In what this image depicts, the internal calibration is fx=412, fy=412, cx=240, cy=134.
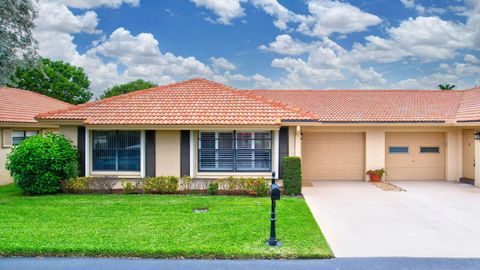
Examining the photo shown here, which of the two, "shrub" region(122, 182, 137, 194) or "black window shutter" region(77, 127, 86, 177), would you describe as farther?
"black window shutter" region(77, 127, 86, 177)

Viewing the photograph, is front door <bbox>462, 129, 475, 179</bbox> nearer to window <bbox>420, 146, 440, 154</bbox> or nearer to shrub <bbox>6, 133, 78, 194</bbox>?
window <bbox>420, 146, 440, 154</bbox>

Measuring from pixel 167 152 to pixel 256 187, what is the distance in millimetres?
3581

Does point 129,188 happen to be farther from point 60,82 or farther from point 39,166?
point 60,82

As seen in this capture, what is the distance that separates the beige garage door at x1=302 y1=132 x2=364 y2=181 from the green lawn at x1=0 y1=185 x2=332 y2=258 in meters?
5.45

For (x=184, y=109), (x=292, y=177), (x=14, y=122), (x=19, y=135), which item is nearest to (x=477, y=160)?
(x=292, y=177)

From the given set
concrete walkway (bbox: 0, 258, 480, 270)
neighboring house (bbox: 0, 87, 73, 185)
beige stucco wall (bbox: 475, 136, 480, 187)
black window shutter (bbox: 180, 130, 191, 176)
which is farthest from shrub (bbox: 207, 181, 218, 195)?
beige stucco wall (bbox: 475, 136, 480, 187)

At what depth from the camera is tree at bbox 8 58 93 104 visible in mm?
44156

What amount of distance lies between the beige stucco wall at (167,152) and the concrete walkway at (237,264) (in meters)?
7.59

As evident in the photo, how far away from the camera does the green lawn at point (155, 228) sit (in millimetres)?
7641

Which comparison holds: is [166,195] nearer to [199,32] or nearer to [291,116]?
[291,116]

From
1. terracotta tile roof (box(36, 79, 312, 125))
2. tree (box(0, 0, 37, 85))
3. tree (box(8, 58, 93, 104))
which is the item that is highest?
tree (box(8, 58, 93, 104))

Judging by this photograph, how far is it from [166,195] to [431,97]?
1551 cm

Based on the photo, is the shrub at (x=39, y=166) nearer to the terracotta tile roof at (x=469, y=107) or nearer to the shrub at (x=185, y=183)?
the shrub at (x=185, y=183)

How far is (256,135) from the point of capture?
1501cm
